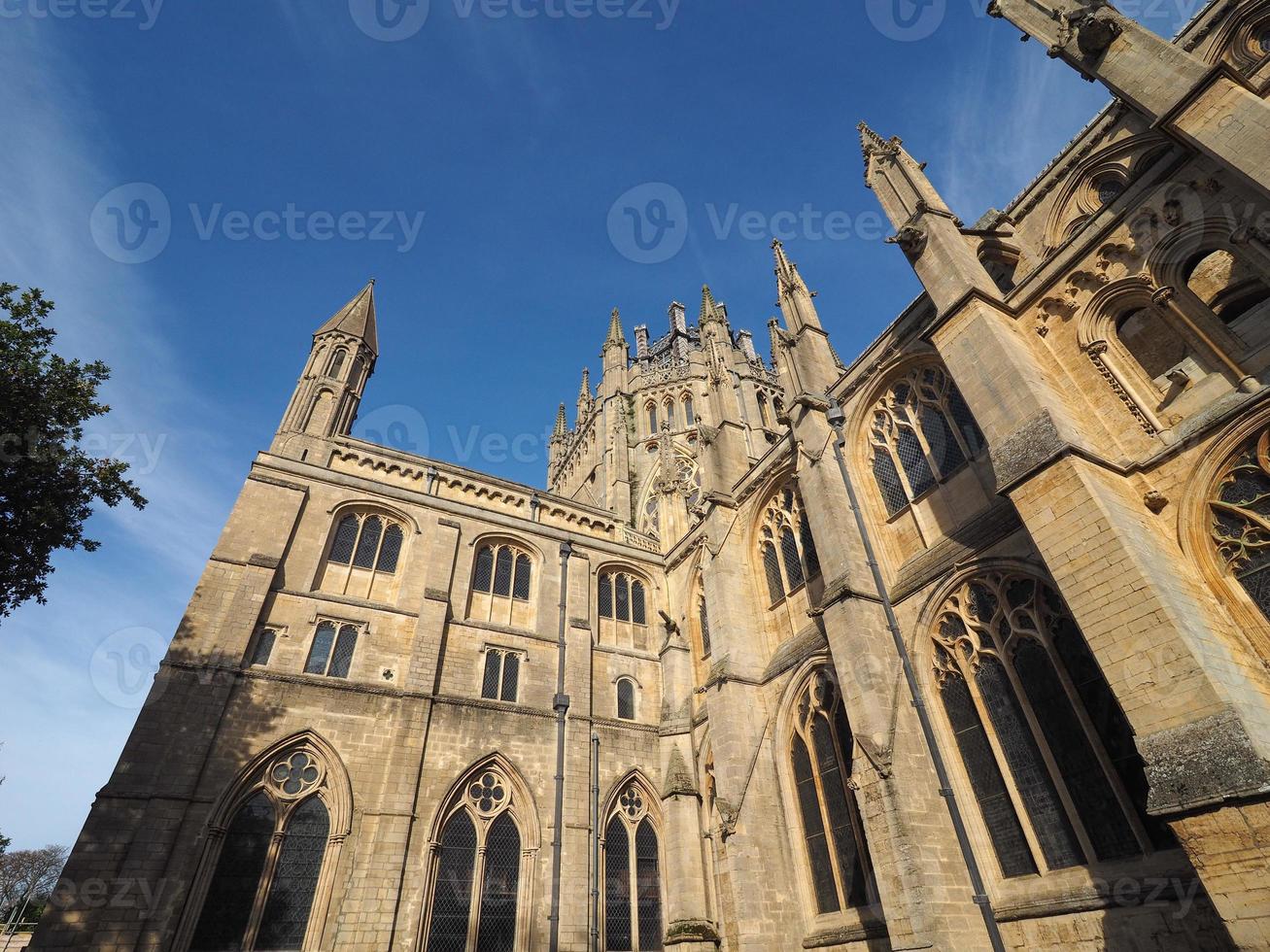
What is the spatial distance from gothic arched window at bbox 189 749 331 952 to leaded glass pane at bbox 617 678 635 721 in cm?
794

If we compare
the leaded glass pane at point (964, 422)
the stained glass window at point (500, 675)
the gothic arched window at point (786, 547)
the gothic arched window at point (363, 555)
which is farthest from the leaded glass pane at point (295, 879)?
the leaded glass pane at point (964, 422)

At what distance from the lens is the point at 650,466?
36.4 metres

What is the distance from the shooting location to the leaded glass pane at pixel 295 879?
12492mm

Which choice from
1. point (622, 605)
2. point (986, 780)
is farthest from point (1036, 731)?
point (622, 605)

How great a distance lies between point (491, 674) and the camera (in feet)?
57.5

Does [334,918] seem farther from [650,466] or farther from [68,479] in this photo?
[650,466]

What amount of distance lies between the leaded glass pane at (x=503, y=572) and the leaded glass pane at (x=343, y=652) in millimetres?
4233

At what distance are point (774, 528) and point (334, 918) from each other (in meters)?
13.0

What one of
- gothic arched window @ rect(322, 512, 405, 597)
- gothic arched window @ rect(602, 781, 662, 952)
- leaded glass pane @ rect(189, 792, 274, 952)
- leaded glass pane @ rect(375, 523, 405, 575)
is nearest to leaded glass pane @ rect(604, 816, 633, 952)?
gothic arched window @ rect(602, 781, 662, 952)

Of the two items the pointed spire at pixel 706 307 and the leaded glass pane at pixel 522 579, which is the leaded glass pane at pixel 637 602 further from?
the pointed spire at pixel 706 307

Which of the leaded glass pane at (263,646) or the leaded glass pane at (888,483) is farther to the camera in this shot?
the leaded glass pane at (263,646)

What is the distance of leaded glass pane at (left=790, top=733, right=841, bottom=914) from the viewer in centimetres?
1261

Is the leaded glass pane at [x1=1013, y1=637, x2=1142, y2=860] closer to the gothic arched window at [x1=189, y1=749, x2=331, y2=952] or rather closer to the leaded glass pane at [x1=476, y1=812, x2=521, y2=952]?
the leaded glass pane at [x1=476, y1=812, x2=521, y2=952]

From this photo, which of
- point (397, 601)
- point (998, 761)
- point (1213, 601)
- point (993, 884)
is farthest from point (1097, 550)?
point (397, 601)
